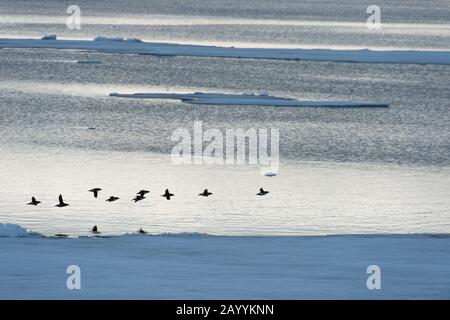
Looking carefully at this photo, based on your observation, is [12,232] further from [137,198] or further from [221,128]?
[221,128]

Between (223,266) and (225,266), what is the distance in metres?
0.02

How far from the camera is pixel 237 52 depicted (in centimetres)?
5209

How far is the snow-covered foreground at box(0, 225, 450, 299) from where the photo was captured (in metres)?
9.35

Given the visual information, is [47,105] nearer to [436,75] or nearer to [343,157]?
[343,157]

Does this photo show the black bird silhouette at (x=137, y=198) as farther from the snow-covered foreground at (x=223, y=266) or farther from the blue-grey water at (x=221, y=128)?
the snow-covered foreground at (x=223, y=266)

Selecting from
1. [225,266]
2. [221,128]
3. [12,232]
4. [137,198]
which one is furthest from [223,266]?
[221,128]

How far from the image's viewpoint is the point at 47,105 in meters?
30.8

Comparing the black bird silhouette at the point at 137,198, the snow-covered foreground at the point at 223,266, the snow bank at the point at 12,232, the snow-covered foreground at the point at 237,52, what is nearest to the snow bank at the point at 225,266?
the snow-covered foreground at the point at 223,266

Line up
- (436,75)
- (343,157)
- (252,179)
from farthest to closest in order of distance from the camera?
1. (436,75)
2. (343,157)
3. (252,179)

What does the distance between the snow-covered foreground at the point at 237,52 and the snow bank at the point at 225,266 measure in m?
33.1

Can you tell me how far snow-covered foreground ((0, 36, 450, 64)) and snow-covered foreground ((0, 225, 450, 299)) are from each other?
33.1 m

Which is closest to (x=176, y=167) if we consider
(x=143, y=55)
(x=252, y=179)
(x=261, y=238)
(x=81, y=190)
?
(x=252, y=179)

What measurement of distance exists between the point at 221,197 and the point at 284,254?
539cm

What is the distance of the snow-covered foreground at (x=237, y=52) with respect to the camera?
45.6 meters
